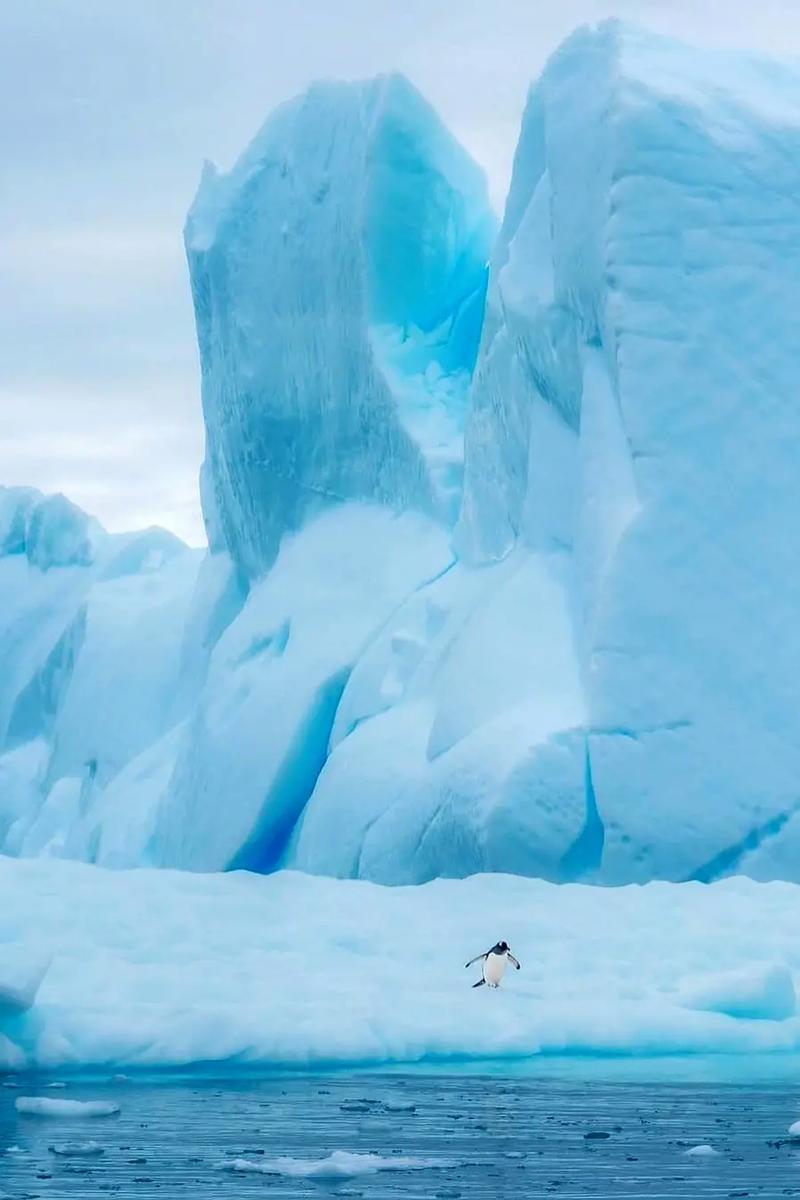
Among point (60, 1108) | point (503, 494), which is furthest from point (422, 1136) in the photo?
point (503, 494)

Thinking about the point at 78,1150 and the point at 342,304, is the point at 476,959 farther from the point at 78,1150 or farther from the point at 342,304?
the point at 342,304

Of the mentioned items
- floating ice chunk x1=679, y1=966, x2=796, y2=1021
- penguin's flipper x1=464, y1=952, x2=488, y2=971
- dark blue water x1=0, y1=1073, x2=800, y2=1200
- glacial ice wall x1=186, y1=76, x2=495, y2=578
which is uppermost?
glacial ice wall x1=186, y1=76, x2=495, y2=578

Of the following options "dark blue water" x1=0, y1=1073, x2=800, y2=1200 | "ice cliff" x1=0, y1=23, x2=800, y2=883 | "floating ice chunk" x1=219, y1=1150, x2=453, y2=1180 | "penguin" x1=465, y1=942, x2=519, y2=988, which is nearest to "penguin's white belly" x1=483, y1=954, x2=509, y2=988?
"penguin" x1=465, y1=942, x2=519, y2=988

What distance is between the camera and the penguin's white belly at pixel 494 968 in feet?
27.2

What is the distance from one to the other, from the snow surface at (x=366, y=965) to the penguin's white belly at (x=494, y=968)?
7 cm

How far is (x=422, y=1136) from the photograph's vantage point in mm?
5766

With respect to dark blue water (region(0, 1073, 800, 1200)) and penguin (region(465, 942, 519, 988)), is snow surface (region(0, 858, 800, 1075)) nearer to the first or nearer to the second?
penguin (region(465, 942, 519, 988))

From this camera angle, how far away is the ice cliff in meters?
12.0

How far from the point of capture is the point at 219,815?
52.6 feet

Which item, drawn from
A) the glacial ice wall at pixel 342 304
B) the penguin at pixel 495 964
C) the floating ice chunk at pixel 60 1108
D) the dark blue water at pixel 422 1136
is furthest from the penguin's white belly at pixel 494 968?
the glacial ice wall at pixel 342 304

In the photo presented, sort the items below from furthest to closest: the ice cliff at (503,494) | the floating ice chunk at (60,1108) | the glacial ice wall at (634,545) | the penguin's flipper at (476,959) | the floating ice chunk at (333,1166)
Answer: the ice cliff at (503,494) < the glacial ice wall at (634,545) < the penguin's flipper at (476,959) < the floating ice chunk at (60,1108) < the floating ice chunk at (333,1166)

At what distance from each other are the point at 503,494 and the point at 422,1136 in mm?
9697

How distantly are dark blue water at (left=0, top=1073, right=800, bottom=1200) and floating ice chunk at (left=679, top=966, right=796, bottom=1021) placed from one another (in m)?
0.99

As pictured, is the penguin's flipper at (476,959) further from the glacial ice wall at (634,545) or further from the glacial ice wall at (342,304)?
the glacial ice wall at (342,304)
